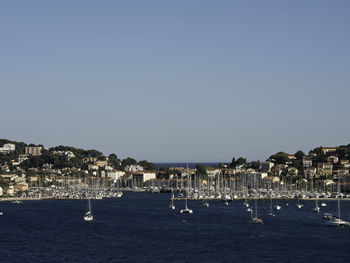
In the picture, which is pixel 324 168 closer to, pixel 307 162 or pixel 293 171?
pixel 293 171

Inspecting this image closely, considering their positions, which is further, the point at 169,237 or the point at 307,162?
the point at 307,162

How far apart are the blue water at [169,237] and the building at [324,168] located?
70.9 m

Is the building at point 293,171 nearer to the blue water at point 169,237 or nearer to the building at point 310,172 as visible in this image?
the building at point 310,172

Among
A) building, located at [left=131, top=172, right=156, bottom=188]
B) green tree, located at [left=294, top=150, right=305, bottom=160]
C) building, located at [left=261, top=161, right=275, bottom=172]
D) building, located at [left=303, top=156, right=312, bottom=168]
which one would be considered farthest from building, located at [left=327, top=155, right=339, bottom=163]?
building, located at [left=131, top=172, right=156, bottom=188]

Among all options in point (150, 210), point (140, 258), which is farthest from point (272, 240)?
point (150, 210)

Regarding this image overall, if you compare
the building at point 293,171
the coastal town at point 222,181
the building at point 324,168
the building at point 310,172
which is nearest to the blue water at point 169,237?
the coastal town at point 222,181

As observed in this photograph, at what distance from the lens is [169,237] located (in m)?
68.8

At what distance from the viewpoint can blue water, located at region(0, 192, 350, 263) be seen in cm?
5712

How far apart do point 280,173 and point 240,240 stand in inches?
4494

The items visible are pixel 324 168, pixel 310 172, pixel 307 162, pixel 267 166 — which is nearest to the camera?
pixel 310 172

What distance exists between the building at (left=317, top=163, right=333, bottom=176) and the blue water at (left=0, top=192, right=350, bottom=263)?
7089 cm

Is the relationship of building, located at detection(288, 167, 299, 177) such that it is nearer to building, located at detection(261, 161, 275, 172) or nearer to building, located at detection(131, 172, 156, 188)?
building, located at detection(261, 161, 275, 172)

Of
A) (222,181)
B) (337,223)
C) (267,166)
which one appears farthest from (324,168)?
(337,223)

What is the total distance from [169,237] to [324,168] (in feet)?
370
